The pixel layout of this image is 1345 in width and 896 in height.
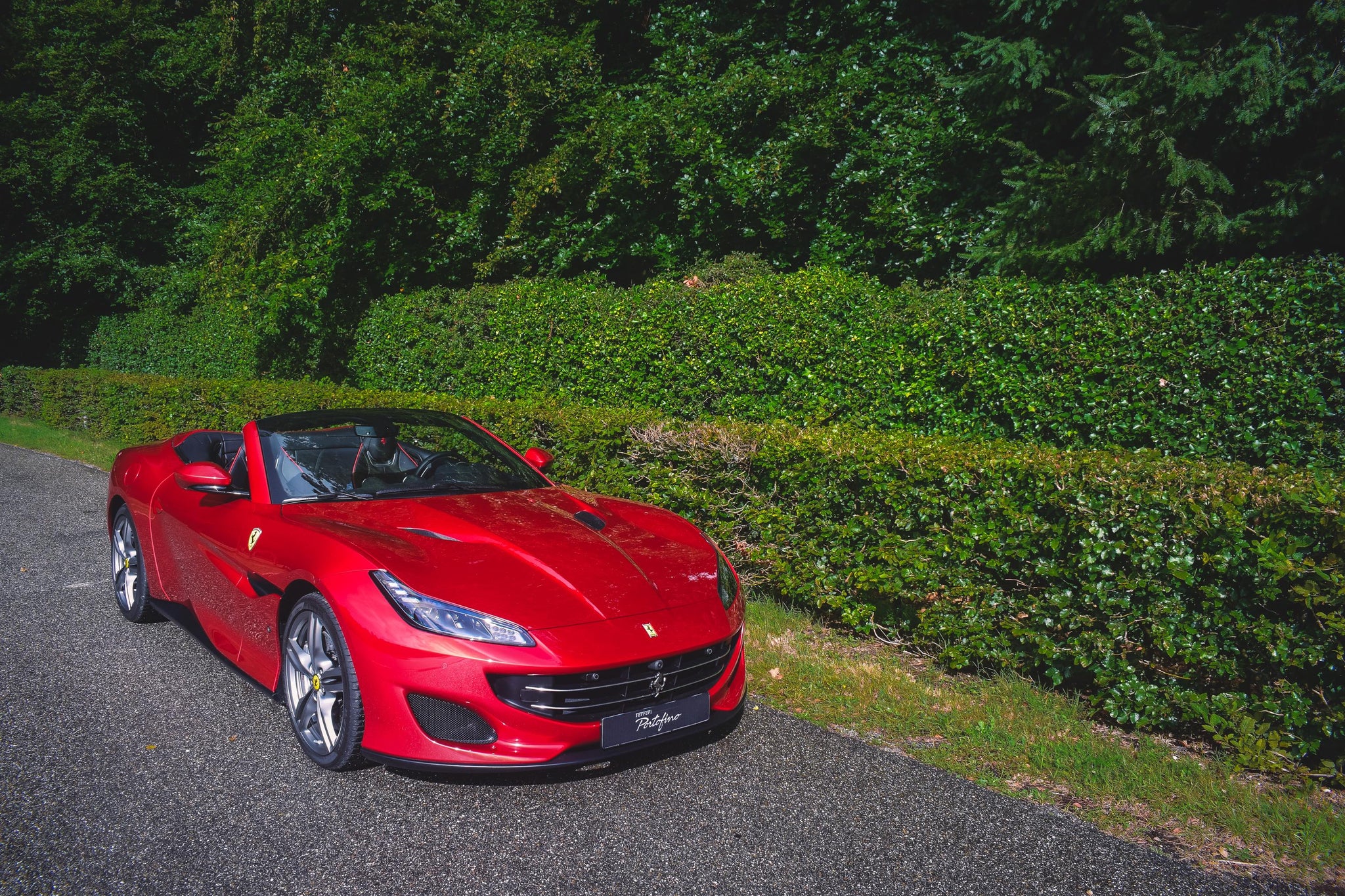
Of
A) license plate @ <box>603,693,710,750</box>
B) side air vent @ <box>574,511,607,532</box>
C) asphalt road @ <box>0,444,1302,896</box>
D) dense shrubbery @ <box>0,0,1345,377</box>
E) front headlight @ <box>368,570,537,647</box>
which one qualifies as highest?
dense shrubbery @ <box>0,0,1345,377</box>

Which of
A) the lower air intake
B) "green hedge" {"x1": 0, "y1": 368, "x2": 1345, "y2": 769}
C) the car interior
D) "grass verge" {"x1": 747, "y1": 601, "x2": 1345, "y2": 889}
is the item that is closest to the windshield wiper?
the car interior

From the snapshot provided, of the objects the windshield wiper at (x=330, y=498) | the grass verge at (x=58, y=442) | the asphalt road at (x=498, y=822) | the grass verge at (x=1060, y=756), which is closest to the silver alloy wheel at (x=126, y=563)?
the asphalt road at (x=498, y=822)

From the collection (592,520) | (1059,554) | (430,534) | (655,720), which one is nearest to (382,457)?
(430,534)

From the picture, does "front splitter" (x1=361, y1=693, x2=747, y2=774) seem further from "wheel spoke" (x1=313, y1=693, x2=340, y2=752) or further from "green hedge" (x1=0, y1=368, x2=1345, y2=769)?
"green hedge" (x1=0, y1=368, x2=1345, y2=769)

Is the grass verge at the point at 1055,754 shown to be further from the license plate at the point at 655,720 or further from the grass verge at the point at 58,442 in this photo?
the grass verge at the point at 58,442

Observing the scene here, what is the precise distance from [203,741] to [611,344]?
247 inches

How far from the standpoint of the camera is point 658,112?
13.2m

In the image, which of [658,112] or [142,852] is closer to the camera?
[142,852]

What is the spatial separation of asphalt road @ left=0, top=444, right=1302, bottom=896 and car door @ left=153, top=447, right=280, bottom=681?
34cm

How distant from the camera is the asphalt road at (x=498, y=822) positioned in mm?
2873

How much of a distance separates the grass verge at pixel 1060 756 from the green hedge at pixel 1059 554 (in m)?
0.17

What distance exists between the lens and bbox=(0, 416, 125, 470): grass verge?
48.3ft

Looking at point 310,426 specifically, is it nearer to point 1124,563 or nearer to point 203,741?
point 203,741

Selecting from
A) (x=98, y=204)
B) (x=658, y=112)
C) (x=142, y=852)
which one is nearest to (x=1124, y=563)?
(x=142, y=852)
